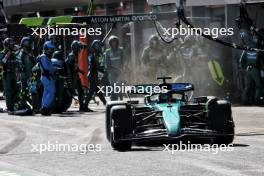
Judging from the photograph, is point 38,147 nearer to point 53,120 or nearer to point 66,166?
point 66,166

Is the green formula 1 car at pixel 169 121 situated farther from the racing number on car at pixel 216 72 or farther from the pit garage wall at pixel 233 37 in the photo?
the racing number on car at pixel 216 72

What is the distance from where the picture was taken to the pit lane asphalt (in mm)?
10062

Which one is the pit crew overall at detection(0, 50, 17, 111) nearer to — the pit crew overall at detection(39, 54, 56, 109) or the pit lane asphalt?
the pit crew overall at detection(39, 54, 56, 109)

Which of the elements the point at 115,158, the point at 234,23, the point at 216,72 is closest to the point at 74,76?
the point at 216,72

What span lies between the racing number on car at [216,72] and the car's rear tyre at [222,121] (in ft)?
36.1

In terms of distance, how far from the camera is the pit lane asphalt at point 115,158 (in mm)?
10062

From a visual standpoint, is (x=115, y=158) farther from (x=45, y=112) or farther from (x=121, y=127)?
(x=45, y=112)

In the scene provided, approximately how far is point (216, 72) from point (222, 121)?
448 inches

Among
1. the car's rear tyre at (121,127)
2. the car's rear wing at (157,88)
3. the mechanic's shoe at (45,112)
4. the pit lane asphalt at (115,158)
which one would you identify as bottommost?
the mechanic's shoe at (45,112)

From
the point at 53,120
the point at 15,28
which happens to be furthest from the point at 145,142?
the point at 15,28

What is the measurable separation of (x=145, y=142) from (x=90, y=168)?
108 inches

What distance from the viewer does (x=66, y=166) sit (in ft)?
35.6

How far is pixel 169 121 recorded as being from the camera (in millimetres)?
12242

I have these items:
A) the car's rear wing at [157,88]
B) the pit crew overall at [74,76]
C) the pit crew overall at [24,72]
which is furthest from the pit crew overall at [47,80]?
the car's rear wing at [157,88]
